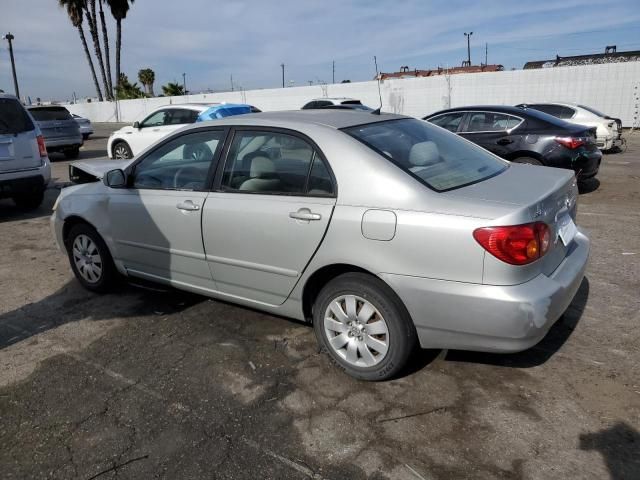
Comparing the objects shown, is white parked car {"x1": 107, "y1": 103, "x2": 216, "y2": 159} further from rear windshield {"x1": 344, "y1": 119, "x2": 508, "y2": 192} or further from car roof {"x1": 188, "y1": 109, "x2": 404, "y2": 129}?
rear windshield {"x1": 344, "y1": 119, "x2": 508, "y2": 192}

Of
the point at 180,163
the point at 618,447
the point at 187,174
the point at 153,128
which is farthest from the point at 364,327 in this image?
the point at 153,128

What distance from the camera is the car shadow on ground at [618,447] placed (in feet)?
7.68

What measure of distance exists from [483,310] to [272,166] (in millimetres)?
1648

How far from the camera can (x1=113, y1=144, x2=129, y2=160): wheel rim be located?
13.1m

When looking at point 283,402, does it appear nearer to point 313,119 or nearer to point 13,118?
point 313,119

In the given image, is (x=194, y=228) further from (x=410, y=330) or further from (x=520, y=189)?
(x=520, y=189)

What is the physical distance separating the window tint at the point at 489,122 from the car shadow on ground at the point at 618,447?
656 cm

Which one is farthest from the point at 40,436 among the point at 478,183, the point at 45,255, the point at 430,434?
the point at 45,255

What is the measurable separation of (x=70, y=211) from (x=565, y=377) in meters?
4.18

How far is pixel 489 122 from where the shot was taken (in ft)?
28.3

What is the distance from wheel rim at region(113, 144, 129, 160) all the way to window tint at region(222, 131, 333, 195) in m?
10.5

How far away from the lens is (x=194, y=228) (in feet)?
12.3

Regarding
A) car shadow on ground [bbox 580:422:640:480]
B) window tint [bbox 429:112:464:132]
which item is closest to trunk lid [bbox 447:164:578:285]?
car shadow on ground [bbox 580:422:640:480]

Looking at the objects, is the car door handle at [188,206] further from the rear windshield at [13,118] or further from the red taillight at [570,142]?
the red taillight at [570,142]
